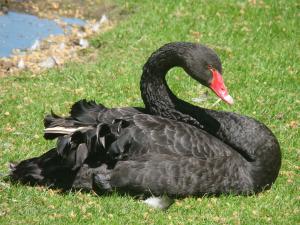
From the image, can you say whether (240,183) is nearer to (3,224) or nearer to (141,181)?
(141,181)

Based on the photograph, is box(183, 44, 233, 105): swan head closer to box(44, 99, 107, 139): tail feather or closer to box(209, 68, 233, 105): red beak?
box(209, 68, 233, 105): red beak

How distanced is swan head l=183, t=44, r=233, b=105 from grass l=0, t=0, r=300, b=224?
0.87 meters

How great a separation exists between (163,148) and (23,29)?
4985 millimetres

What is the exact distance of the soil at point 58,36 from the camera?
862cm

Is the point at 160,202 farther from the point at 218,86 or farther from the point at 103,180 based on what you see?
the point at 218,86

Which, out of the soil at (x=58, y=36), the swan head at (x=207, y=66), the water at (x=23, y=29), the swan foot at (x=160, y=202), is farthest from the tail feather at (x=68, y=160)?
the water at (x=23, y=29)

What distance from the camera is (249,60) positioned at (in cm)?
862

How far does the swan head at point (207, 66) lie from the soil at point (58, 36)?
123 inches

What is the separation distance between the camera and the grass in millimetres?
5113

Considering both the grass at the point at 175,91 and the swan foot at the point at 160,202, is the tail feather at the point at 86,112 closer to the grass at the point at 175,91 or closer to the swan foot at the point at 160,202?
the grass at the point at 175,91

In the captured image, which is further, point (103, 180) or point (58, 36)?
point (58, 36)

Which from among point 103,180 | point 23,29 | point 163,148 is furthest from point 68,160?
point 23,29

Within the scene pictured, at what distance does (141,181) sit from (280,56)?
3.95m

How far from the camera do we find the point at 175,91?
25.7 feet
